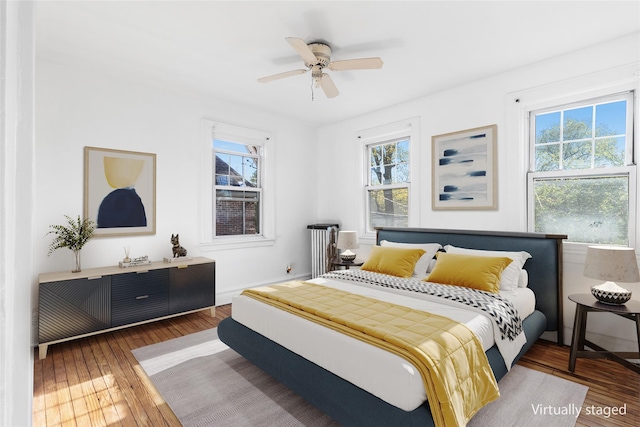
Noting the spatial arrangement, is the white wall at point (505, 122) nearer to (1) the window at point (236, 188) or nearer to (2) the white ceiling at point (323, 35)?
(2) the white ceiling at point (323, 35)

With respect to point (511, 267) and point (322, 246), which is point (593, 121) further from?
point (322, 246)

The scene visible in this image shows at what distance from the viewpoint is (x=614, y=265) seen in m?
2.45

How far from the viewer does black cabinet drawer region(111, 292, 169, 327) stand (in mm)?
3205

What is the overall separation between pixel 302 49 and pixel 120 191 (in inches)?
101

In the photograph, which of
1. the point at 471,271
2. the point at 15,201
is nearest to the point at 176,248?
the point at 471,271

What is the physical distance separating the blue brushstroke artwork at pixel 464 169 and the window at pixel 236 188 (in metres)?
2.62

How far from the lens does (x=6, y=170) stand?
0.93ft

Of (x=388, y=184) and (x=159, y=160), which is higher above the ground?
(x=159, y=160)

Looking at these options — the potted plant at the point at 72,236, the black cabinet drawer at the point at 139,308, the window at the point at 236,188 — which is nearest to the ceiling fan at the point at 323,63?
the window at the point at 236,188

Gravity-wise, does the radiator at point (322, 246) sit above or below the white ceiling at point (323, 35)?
below

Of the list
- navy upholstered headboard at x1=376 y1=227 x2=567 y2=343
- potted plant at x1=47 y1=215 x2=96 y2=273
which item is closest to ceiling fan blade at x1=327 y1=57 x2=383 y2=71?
navy upholstered headboard at x1=376 y1=227 x2=567 y2=343

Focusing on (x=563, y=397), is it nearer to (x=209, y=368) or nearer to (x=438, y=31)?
(x=209, y=368)

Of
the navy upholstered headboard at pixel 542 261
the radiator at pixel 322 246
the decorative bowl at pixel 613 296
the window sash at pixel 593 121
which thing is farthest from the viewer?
the radiator at pixel 322 246

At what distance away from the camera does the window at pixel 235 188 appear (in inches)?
168
